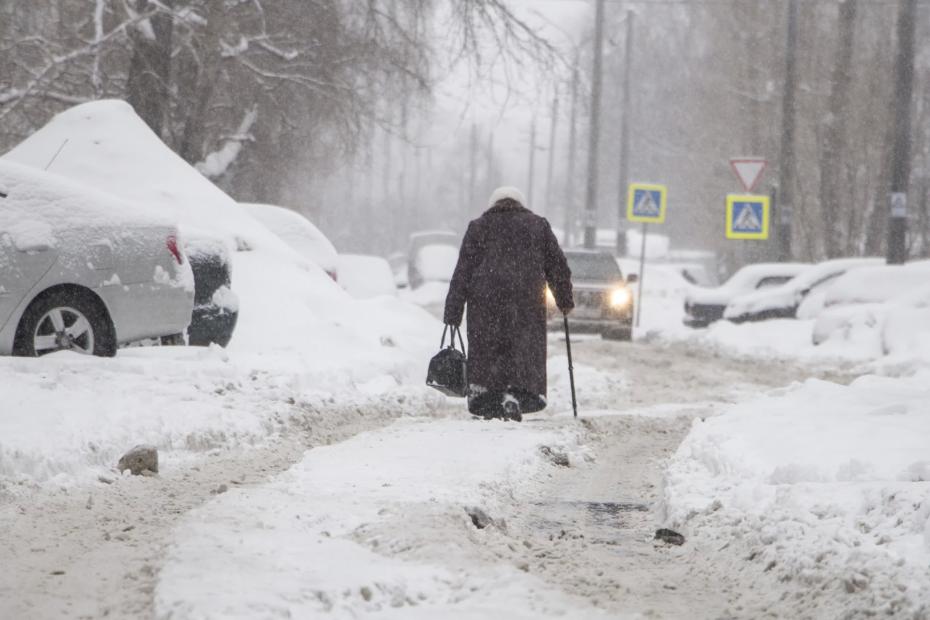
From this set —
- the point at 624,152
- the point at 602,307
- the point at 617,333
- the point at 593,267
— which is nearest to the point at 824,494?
the point at 602,307

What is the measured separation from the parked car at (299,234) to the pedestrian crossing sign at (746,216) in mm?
9494

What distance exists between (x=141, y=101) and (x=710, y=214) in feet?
95.0

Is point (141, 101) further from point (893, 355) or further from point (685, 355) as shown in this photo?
point (893, 355)

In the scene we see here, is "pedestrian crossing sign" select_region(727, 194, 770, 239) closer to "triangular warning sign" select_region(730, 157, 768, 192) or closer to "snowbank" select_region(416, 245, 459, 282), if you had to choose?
"triangular warning sign" select_region(730, 157, 768, 192)

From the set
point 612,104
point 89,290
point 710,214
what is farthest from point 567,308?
point 612,104

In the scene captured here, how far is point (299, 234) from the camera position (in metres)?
16.3

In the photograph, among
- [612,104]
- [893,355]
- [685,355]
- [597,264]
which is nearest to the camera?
[893,355]

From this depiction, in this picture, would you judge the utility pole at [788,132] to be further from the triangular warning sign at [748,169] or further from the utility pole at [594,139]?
the utility pole at [594,139]

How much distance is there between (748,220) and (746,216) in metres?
0.08

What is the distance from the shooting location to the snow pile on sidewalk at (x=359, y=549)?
4102mm

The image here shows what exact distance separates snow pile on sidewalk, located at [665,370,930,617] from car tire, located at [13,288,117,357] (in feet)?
13.9

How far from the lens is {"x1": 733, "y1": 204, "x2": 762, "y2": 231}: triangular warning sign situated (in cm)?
2328

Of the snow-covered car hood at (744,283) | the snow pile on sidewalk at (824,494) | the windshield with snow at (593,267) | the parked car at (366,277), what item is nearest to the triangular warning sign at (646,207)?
the snow-covered car hood at (744,283)

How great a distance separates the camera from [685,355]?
1883cm
